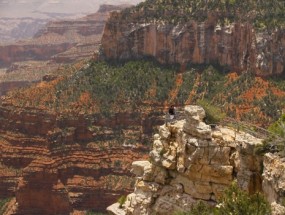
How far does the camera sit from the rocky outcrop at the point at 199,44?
73.1 metres

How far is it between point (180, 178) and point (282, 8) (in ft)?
185

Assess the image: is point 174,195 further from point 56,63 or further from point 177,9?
point 56,63

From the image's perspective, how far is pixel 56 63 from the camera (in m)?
172

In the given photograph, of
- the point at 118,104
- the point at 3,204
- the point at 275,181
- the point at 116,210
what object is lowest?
the point at 3,204

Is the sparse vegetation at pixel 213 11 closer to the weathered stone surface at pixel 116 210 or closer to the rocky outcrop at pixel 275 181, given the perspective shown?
the weathered stone surface at pixel 116 210

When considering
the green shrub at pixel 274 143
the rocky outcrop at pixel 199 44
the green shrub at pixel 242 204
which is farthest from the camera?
the rocky outcrop at pixel 199 44

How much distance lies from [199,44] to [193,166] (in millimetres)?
60684

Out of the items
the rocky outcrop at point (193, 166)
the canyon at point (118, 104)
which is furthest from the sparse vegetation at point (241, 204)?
the canyon at point (118, 104)

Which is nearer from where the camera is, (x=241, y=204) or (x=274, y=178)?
(x=241, y=204)

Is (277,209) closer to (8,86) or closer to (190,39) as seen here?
(190,39)

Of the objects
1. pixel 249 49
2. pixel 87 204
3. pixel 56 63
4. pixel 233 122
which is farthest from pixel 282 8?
pixel 56 63

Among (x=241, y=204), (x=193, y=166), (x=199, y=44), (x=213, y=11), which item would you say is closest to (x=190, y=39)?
(x=199, y=44)

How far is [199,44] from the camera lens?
82.1 meters

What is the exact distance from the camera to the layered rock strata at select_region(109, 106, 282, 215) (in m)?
21.5
